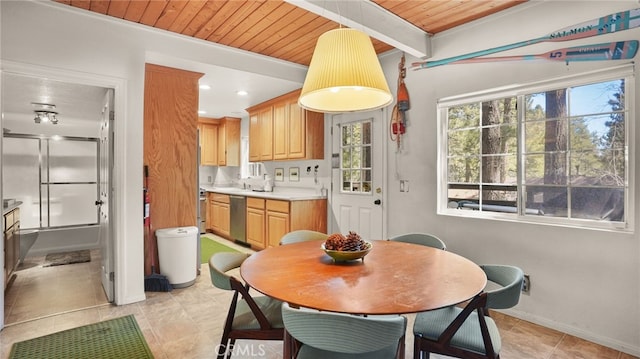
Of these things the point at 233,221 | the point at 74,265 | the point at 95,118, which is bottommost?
the point at 74,265

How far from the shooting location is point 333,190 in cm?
→ 442

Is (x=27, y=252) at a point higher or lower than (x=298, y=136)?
lower

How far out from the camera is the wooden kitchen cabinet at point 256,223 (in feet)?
15.5

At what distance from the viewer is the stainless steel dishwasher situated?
5.14 meters

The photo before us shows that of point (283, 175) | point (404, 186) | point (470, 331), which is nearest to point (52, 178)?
point (283, 175)

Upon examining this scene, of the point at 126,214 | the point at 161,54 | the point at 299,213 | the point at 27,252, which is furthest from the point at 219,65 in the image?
the point at 27,252

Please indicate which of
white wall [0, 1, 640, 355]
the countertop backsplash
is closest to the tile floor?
white wall [0, 1, 640, 355]

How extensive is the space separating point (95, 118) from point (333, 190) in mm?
3942

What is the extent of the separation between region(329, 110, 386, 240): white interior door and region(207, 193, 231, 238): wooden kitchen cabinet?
2179 mm

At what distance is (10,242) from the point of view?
3.06 m

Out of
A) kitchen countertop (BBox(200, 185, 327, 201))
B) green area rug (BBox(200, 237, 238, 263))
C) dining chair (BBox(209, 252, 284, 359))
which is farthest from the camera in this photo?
green area rug (BBox(200, 237, 238, 263))

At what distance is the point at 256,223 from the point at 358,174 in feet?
5.95

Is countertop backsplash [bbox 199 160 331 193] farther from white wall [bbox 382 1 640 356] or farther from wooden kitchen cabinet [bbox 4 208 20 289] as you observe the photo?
wooden kitchen cabinet [bbox 4 208 20 289]

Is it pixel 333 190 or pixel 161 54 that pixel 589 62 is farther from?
pixel 161 54
